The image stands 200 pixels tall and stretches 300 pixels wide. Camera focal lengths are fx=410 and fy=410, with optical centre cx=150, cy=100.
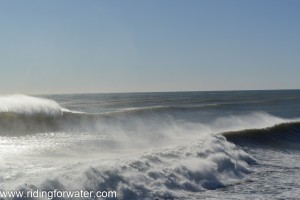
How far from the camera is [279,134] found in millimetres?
23312

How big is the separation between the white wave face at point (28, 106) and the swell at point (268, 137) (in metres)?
12.8

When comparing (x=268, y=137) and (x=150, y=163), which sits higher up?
(x=150, y=163)

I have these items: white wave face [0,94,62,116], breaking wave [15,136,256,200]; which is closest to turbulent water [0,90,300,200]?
breaking wave [15,136,256,200]

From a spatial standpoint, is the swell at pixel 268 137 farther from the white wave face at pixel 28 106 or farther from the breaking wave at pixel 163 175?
the white wave face at pixel 28 106

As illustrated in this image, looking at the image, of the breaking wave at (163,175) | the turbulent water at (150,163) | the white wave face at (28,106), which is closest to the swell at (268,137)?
the turbulent water at (150,163)

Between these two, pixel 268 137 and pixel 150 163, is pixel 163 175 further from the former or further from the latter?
pixel 268 137

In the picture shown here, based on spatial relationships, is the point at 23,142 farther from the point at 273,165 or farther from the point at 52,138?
the point at 273,165

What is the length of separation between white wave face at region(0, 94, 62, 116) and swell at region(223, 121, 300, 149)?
12807 millimetres

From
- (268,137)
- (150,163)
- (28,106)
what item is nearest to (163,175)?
(150,163)

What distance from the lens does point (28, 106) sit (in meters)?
28.7

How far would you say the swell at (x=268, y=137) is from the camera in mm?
20016

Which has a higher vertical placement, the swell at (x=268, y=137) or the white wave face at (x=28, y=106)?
the white wave face at (x=28, y=106)

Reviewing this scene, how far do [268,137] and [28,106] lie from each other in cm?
1641

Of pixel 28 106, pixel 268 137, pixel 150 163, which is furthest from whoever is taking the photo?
pixel 28 106
